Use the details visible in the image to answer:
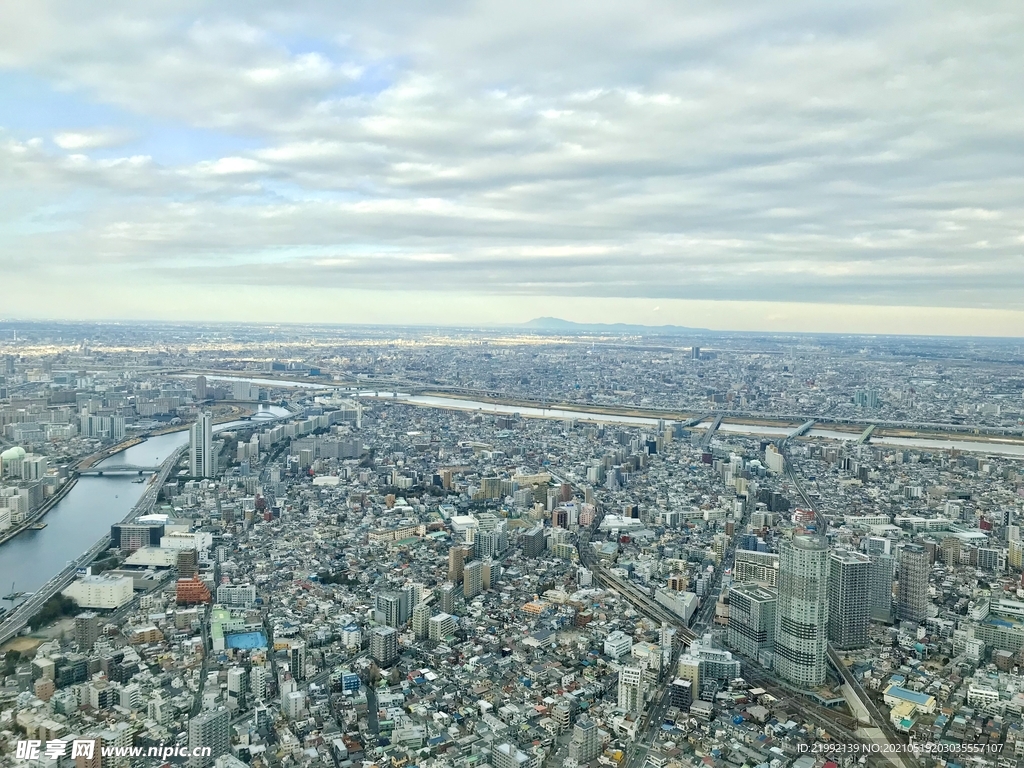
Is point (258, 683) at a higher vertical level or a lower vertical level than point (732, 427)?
lower

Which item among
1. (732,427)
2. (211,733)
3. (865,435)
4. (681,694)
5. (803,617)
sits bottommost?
(681,694)

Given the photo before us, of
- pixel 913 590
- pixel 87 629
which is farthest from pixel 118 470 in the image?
pixel 913 590

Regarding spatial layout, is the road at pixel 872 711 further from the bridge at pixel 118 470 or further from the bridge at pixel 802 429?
the bridge at pixel 802 429

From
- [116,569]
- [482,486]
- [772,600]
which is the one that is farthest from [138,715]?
[482,486]

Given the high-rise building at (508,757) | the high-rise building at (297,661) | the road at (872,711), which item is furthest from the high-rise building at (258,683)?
the road at (872,711)

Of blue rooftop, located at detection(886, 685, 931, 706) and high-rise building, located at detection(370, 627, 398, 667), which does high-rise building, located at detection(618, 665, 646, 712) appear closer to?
blue rooftop, located at detection(886, 685, 931, 706)

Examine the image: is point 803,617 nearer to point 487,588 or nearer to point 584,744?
point 584,744
